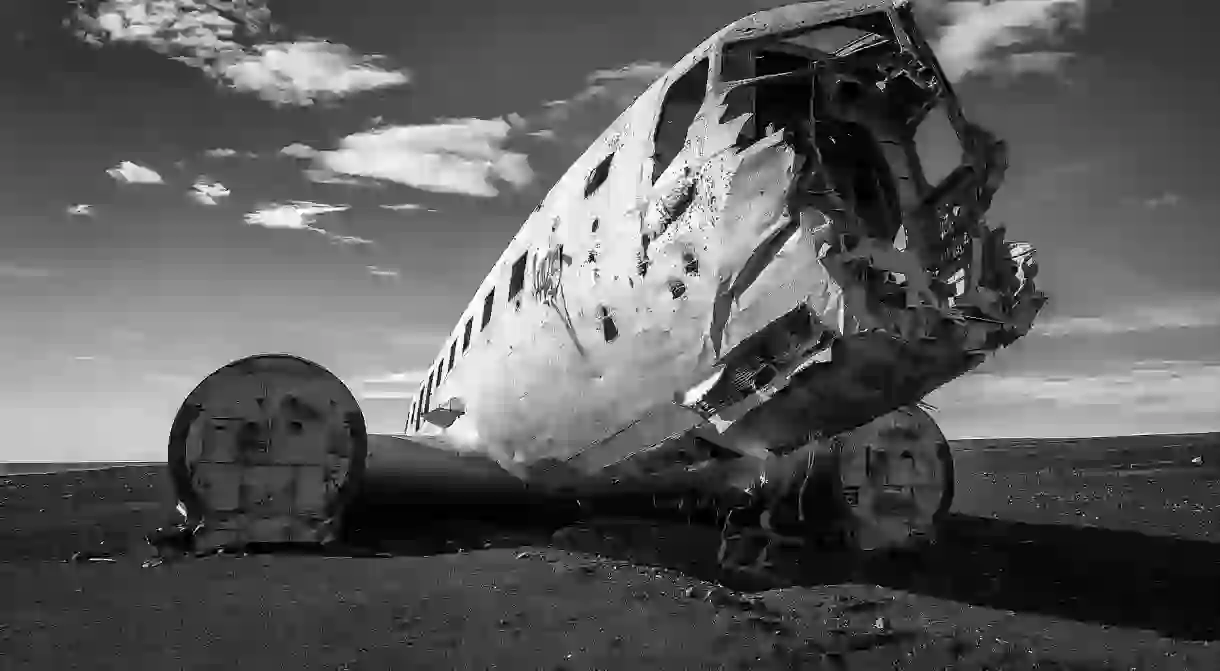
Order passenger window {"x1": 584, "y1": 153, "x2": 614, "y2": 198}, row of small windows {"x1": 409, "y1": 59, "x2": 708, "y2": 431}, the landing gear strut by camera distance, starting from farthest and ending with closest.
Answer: the landing gear strut < passenger window {"x1": 584, "y1": 153, "x2": 614, "y2": 198} < row of small windows {"x1": 409, "y1": 59, "x2": 708, "y2": 431}

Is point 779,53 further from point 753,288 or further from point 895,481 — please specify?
point 895,481

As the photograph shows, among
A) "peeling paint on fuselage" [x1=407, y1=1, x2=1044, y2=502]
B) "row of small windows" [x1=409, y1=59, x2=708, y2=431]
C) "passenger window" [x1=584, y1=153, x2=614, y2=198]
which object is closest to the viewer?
"peeling paint on fuselage" [x1=407, y1=1, x2=1044, y2=502]

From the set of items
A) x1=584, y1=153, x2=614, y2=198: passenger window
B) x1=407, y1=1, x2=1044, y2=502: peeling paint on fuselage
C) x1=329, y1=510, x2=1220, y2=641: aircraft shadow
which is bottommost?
x1=329, y1=510, x2=1220, y2=641: aircraft shadow

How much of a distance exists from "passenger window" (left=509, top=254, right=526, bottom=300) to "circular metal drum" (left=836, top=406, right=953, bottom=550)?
3738 mm

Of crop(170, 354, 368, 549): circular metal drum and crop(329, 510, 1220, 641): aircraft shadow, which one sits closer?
crop(329, 510, 1220, 641): aircraft shadow

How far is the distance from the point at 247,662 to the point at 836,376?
375 centimetres

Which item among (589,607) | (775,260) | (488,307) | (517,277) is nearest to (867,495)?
(589,607)

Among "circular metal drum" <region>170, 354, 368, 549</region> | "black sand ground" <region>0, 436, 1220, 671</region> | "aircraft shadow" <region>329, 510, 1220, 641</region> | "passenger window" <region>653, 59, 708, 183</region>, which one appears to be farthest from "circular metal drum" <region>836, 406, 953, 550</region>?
"circular metal drum" <region>170, 354, 368, 549</region>

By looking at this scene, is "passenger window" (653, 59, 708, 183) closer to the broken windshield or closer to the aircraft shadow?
the broken windshield

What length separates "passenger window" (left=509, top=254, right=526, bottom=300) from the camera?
27.1 feet

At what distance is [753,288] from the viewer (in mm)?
4645

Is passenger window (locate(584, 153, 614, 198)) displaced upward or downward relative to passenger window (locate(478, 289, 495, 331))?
upward

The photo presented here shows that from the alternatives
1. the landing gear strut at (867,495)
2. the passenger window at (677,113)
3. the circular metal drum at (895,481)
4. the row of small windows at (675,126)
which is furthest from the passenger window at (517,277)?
the circular metal drum at (895,481)

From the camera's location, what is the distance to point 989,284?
461 cm
